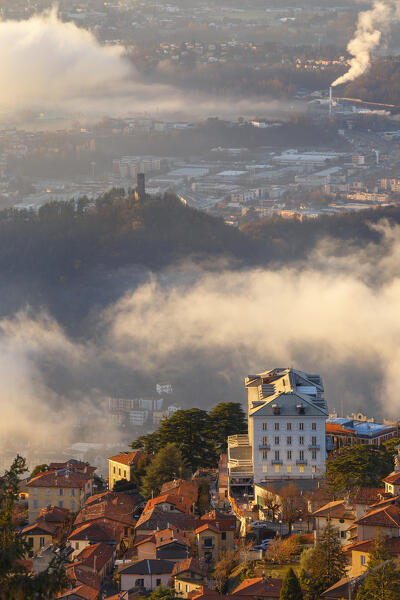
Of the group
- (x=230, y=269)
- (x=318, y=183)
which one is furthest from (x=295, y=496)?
(x=318, y=183)

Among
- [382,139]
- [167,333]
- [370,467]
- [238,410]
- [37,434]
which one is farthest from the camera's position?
[382,139]

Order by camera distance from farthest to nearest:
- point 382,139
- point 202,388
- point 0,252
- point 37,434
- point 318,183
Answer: point 382,139 < point 318,183 < point 0,252 < point 202,388 < point 37,434

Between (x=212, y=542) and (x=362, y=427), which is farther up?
(x=362, y=427)

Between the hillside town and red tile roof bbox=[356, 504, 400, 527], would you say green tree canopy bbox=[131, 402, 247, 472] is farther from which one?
red tile roof bbox=[356, 504, 400, 527]

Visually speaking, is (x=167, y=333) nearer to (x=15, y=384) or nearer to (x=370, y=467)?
(x=15, y=384)

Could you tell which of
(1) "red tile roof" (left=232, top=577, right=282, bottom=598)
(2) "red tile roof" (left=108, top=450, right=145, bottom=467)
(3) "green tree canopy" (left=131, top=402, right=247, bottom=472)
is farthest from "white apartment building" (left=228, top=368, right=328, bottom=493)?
(1) "red tile roof" (left=232, top=577, right=282, bottom=598)

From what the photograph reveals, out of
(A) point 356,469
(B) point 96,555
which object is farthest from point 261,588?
(A) point 356,469

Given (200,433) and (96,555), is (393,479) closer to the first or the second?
(96,555)
